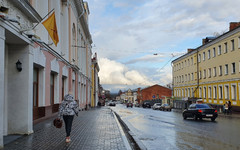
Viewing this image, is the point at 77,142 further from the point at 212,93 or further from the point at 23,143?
the point at 212,93

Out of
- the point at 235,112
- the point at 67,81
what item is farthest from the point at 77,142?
the point at 235,112

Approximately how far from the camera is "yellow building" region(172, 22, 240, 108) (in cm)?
3112

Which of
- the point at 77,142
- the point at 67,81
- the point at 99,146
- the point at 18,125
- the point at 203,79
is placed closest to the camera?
the point at 99,146

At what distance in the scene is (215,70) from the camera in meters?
37.6

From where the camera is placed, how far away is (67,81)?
21688 mm

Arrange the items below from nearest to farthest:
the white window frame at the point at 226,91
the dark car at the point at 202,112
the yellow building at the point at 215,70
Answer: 1. the dark car at the point at 202,112
2. the yellow building at the point at 215,70
3. the white window frame at the point at 226,91

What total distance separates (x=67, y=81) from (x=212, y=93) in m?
25.2

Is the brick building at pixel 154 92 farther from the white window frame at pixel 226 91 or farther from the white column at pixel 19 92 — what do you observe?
the white column at pixel 19 92

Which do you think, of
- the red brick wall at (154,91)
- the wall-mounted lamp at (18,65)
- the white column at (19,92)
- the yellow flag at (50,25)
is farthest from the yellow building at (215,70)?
the red brick wall at (154,91)

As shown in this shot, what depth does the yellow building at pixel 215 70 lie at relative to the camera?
3112 cm

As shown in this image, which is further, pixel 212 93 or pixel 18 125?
pixel 212 93

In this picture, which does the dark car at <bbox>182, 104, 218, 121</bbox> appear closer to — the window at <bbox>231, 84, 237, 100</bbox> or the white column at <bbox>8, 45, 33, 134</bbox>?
the window at <bbox>231, 84, 237, 100</bbox>

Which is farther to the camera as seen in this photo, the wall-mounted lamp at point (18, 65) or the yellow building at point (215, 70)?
the yellow building at point (215, 70)

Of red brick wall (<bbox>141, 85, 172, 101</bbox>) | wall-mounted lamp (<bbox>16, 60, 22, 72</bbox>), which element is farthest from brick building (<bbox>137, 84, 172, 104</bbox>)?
wall-mounted lamp (<bbox>16, 60, 22, 72</bbox>)
